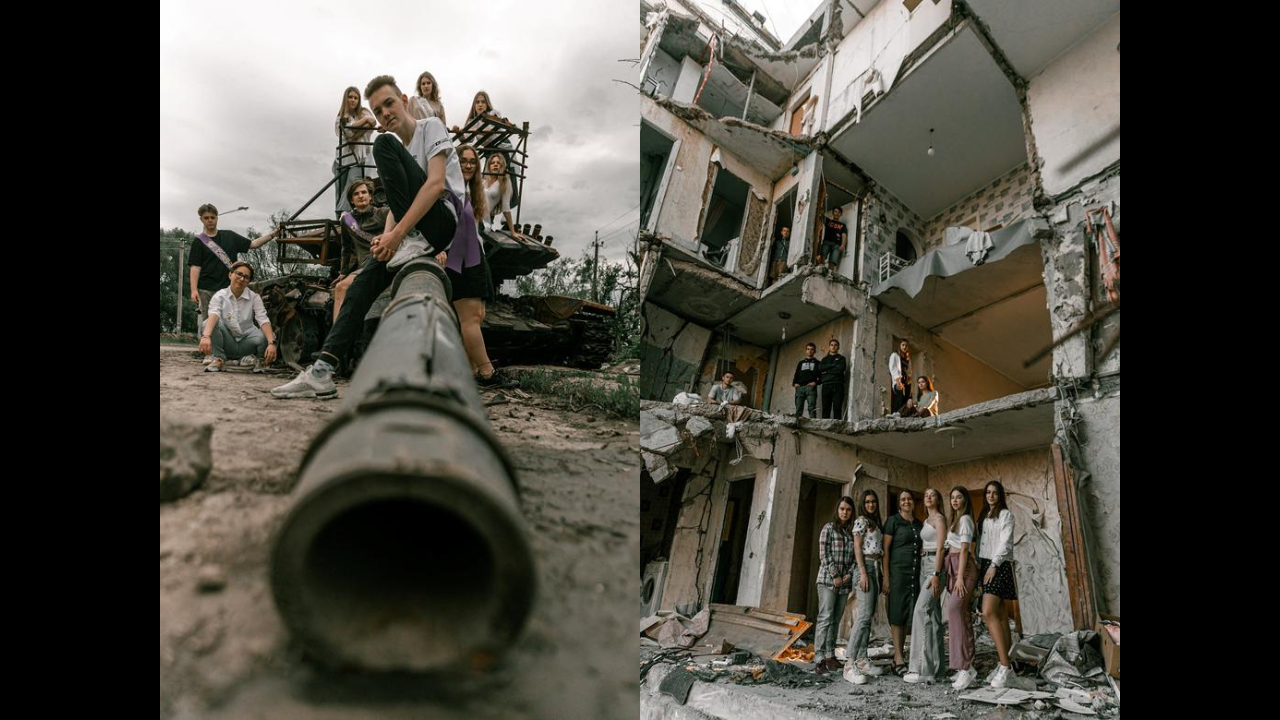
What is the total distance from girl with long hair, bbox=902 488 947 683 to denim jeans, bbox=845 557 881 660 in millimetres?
232

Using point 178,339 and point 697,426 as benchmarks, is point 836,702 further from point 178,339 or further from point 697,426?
point 178,339

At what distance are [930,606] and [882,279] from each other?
4.12m

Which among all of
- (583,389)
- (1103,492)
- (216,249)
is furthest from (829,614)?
(216,249)

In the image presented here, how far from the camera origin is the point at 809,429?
5.28m

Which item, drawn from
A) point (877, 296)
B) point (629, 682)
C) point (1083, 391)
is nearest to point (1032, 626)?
point (1083, 391)

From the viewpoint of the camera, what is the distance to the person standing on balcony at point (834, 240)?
Result: 6.26 m

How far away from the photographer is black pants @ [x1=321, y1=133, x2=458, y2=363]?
29.8 inches

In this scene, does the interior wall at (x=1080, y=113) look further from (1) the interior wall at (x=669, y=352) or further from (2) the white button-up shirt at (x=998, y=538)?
(1) the interior wall at (x=669, y=352)

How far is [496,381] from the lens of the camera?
929 mm

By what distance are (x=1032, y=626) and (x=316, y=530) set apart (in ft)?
18.8

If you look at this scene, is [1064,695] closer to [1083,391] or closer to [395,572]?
[1083,391]

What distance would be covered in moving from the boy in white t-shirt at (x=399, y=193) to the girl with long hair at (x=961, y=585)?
8.78 ft

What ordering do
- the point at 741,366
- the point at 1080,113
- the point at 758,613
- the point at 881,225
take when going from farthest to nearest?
the point at 741,366, the point at 881,225, the point at 758,613, the point at 1080,113
